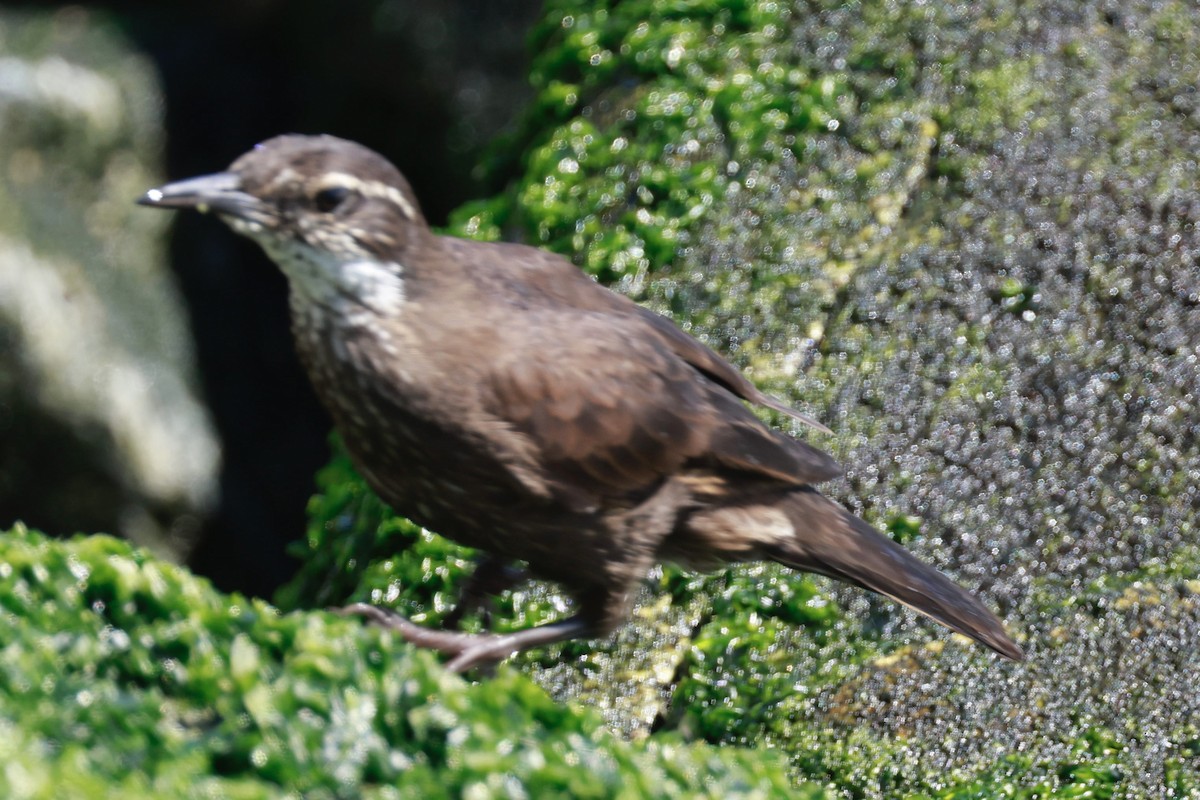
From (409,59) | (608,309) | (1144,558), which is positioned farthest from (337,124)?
(1144,558)

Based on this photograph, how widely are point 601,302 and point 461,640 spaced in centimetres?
103

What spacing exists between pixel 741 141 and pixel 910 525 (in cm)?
183

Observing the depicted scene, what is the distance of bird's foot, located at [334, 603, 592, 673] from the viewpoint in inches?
134

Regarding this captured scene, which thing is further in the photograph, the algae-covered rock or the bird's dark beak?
the algae-covered rock

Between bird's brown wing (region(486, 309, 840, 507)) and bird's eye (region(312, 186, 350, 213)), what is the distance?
0.57 metres

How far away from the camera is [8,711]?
2387 millimetres

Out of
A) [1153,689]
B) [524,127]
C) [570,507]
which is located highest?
[524,127]

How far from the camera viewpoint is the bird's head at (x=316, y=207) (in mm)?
3123

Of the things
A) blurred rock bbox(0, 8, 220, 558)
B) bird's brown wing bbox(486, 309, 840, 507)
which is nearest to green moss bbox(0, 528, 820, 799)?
bird's brown wing bbox(486, 309, 840, 507)

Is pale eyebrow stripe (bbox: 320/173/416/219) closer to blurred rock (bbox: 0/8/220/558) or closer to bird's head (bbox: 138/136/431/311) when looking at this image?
bird's head (bbox: 138/136/431/311)

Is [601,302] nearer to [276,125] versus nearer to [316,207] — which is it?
[316,207]

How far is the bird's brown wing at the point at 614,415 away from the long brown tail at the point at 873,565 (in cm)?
14

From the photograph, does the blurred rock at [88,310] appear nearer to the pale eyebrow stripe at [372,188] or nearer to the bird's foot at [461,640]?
the bird's foot at [461,640]

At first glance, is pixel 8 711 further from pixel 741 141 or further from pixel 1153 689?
pixel 741 141
